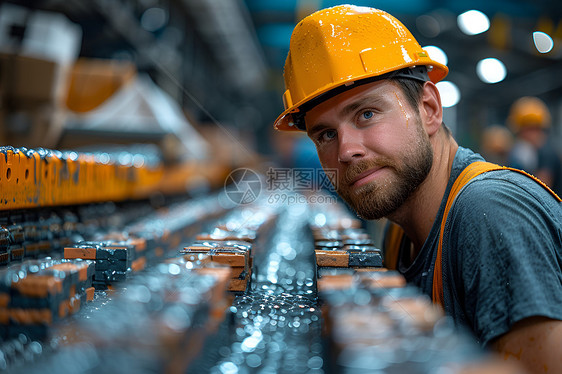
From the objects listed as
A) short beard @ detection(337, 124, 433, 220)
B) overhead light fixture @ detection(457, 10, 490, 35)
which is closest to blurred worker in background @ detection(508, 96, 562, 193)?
overhead light fixture @ detection(457, 10, 490, 35)

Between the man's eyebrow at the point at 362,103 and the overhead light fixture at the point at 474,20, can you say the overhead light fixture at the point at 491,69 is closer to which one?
the overhead light fixture at the point at 474,20

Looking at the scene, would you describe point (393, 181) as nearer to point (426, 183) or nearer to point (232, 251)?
point (426, 183)

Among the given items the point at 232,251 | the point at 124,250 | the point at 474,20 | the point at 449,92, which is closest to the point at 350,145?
the point at 232,251

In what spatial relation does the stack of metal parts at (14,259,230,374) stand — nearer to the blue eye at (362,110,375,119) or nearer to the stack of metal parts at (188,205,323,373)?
the stack of metal parts at (188,205,323,373)

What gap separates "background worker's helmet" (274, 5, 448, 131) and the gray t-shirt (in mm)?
604

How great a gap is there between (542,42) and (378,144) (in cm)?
1016

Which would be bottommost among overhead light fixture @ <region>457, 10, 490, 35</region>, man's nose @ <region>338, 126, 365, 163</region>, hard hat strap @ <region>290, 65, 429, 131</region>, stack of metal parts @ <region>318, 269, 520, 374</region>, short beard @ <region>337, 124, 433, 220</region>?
stack of metal parts @ <region>318, 269, 520, 374</region>

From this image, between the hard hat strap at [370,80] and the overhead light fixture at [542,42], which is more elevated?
the overhead light fixture at [542,42]

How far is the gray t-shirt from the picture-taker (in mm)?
1181

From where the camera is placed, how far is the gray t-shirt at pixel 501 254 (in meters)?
1.18

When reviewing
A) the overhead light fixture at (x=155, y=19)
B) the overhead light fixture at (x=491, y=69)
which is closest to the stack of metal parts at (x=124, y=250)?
the overhead light fixture at (x=155, y=19)

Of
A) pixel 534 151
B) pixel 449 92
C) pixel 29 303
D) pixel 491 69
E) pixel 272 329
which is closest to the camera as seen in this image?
pixel 29 303

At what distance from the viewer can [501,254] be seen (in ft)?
4.14

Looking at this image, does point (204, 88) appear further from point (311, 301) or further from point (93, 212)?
point (311, 301)
